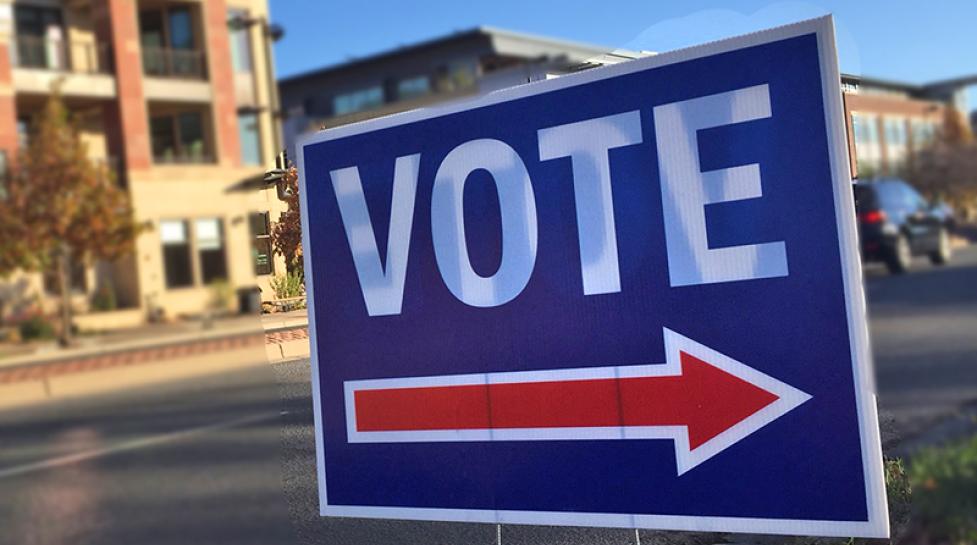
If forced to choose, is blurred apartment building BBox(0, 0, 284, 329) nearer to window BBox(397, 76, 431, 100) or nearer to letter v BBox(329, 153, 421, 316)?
window BBox(397, 76, 431, 100)

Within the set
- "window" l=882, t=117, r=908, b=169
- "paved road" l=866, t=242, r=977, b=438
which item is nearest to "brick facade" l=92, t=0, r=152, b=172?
"paved road" l=866, t=242, r=977, b=438

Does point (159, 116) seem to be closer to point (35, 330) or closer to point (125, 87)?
point (125, 87)

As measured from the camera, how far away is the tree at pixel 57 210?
59.5 feet

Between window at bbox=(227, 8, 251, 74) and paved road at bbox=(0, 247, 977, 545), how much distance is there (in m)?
16.4

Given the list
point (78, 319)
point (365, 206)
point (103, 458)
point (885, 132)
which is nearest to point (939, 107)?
point (885, 132)

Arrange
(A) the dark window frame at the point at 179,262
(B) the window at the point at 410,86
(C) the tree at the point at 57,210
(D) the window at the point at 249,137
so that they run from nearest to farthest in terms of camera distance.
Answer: (C) the tree at the point at 57,210, (A) the dark window frame at the point at 179,262, (B) the window at the point at 410,86, (D) the window at the point at 249,137

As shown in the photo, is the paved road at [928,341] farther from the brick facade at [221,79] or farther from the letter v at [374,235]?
the brick facade at [221,79]

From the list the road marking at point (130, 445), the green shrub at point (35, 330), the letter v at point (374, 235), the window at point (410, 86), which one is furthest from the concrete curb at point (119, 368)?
the letter v at point (374, 235)

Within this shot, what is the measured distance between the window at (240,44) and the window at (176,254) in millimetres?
4908

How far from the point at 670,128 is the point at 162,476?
6.72 meters

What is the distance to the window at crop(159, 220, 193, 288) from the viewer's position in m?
24.0

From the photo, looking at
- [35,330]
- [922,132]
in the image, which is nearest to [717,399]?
[922,132]

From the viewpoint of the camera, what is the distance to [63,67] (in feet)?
74.3

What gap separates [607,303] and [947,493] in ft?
7.69
